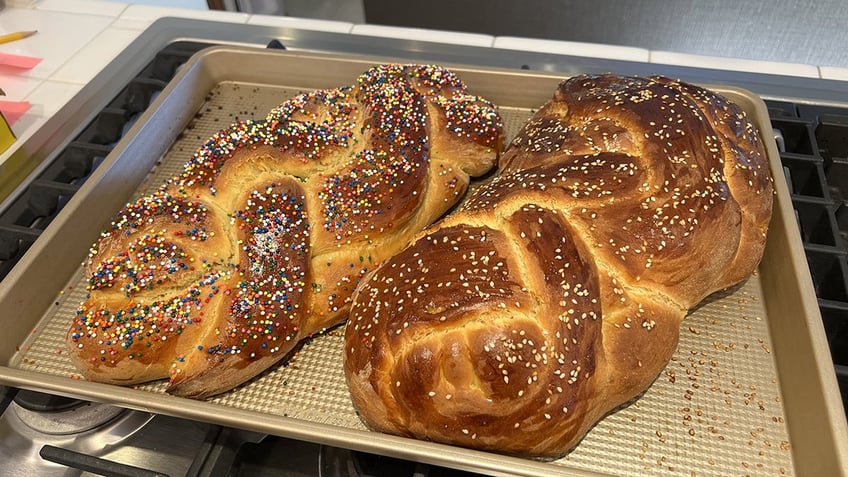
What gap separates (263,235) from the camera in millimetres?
1067

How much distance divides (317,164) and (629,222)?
0.62 metres

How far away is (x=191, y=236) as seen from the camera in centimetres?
107

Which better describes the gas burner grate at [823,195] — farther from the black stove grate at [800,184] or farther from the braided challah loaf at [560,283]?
the braided challah loaf at [560,283]

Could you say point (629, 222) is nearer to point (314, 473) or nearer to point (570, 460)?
point (570, 460)

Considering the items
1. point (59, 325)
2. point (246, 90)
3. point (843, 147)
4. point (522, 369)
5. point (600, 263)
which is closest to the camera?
point (522, 369)

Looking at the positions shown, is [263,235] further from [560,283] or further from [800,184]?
[800,184]

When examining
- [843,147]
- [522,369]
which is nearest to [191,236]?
[522,369]

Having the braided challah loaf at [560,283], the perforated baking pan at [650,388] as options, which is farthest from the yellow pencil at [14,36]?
the braided challah loaf at [560,283]

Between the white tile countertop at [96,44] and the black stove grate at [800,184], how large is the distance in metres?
0.19

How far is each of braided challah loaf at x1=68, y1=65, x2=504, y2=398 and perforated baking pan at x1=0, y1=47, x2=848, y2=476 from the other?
0.08m

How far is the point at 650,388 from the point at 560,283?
328 millimetres

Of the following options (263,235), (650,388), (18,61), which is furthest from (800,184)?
(18,61)

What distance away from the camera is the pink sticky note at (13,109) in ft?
5.08

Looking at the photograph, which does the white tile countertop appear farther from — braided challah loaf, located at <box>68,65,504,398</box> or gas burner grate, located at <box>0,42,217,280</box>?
braided challah loaf, located at <box>68,65,504,398</box>
